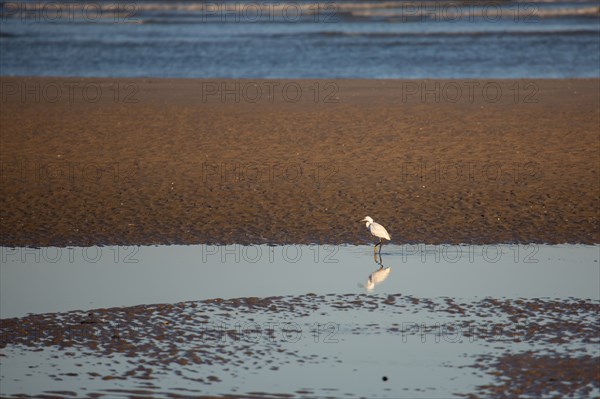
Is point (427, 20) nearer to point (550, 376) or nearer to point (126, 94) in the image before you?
point (126, 94)

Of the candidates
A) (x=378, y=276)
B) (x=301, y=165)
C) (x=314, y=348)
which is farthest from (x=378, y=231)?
(x=301, y=165)

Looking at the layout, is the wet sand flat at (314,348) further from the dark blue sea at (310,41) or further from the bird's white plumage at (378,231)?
the dark blue sea at (310,41)

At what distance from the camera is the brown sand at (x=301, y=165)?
1498 cm

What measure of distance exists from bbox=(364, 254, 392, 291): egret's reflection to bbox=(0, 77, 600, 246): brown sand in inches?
60.7

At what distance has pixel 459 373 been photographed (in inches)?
366

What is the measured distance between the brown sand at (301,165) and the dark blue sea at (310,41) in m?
5.92

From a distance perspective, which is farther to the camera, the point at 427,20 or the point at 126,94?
the point at 427,20

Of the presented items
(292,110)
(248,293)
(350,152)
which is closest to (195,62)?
(292,110)

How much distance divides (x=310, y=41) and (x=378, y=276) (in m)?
31.5

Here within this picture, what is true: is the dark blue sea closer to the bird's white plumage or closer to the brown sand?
the brown sand

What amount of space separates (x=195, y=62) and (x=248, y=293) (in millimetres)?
25230

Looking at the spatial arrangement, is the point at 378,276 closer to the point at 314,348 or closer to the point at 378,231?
the point at 378,231

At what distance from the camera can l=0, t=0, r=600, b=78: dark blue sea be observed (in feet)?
111

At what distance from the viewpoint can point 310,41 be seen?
43.1m
